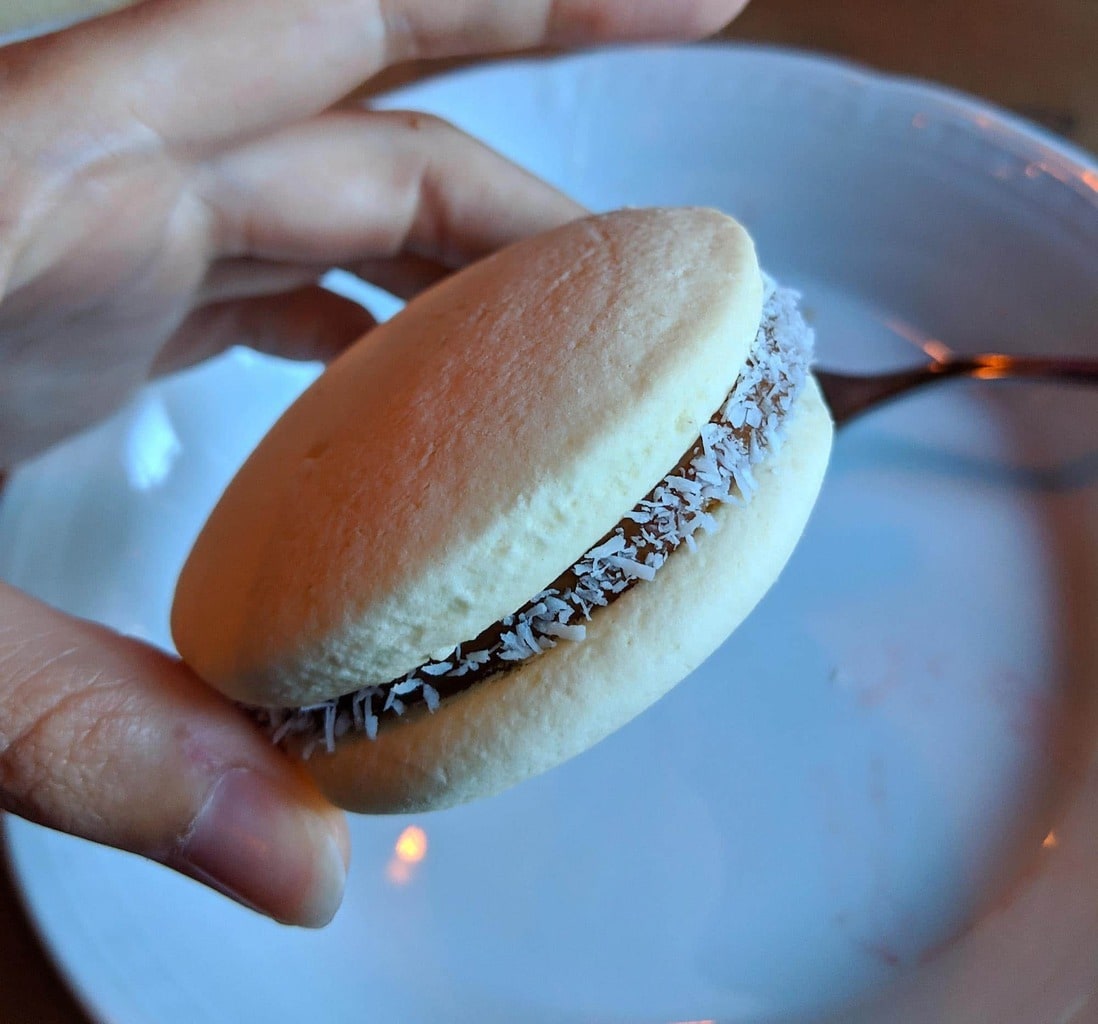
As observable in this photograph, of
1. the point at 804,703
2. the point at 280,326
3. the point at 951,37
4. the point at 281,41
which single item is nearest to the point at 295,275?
the point at 280,326

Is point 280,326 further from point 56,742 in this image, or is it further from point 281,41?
point 56,742

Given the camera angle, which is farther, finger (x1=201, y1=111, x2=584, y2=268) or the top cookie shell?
finger (x1=201, y1=111, x2=584, y2=268)

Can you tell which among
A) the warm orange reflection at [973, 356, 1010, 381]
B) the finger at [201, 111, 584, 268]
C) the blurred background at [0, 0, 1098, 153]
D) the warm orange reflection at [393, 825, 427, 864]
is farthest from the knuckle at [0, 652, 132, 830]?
the blurred background at [0, 0, 1098, 153]

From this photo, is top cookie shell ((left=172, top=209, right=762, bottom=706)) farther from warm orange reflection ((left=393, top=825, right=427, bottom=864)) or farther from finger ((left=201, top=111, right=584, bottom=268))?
finger ((left=201, top=111, right=584, bottom=268))

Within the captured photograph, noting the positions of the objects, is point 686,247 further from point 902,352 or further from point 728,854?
point 902,352

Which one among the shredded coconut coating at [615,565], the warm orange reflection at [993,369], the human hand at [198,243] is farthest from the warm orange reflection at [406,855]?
the warm orange reflection at [993,369]

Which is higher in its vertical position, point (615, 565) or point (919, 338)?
point (615, 565)
